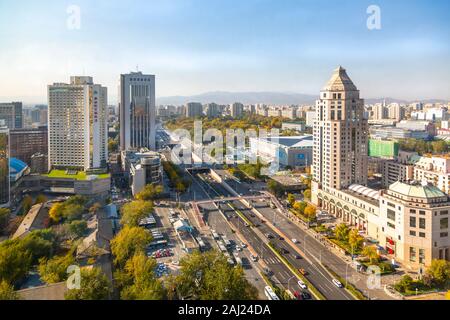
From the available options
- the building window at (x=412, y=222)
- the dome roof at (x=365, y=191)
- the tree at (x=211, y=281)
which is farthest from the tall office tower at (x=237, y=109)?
the tree at (x=211, y=281)

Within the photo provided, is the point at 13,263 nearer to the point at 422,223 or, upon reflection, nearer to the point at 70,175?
the point at 422,223

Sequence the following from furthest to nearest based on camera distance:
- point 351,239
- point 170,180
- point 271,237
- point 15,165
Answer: point 170,180
point 15,165
point 271,237
point 351,239

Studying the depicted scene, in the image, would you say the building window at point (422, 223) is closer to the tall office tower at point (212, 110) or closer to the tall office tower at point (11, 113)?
the tall office tower at point (11, 113)

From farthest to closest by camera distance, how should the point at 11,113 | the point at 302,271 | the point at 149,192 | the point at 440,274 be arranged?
the point at 11,113
the point at 149,192
the point at 302,271
the point at 440,274

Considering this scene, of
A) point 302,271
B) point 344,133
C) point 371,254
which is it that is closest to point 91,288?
point 302,271
